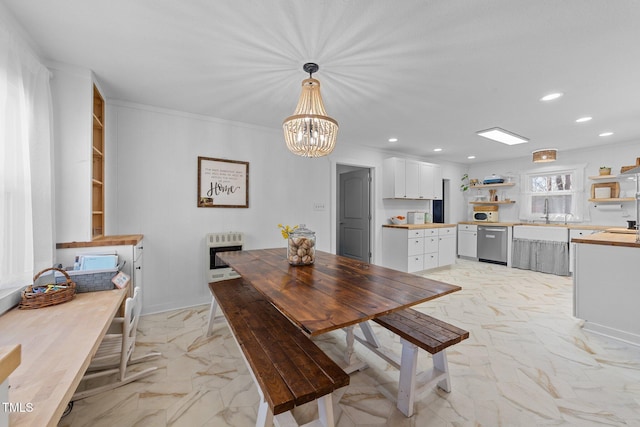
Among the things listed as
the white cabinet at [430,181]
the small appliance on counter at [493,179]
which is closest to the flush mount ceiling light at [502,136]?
the white cabinet at [430,181]

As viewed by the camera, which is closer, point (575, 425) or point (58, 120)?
point (575, 425)

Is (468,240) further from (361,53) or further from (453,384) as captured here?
(361,53)

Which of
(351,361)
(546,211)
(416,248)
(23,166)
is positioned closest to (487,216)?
(546,211)

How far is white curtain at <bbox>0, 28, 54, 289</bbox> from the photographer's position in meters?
1.47

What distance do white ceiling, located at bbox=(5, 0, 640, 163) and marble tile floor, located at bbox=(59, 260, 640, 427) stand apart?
7.66ft

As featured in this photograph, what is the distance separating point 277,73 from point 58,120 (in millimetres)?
1814

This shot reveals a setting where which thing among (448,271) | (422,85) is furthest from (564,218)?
(422,85)

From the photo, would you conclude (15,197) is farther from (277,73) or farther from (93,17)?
A: (277,73)

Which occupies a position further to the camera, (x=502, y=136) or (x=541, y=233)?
Result: (x=541, y=233)

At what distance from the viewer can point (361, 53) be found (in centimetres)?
195

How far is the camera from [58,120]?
84.3 inches

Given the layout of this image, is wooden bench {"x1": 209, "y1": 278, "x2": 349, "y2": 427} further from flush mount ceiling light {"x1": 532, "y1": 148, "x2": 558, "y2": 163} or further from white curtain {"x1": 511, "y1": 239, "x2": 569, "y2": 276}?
white curtain {"x1": 511, "y1": 239, "x2": 569, "y2": 276}

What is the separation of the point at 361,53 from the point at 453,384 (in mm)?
2448

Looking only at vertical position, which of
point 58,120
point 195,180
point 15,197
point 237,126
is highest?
point 237,126
